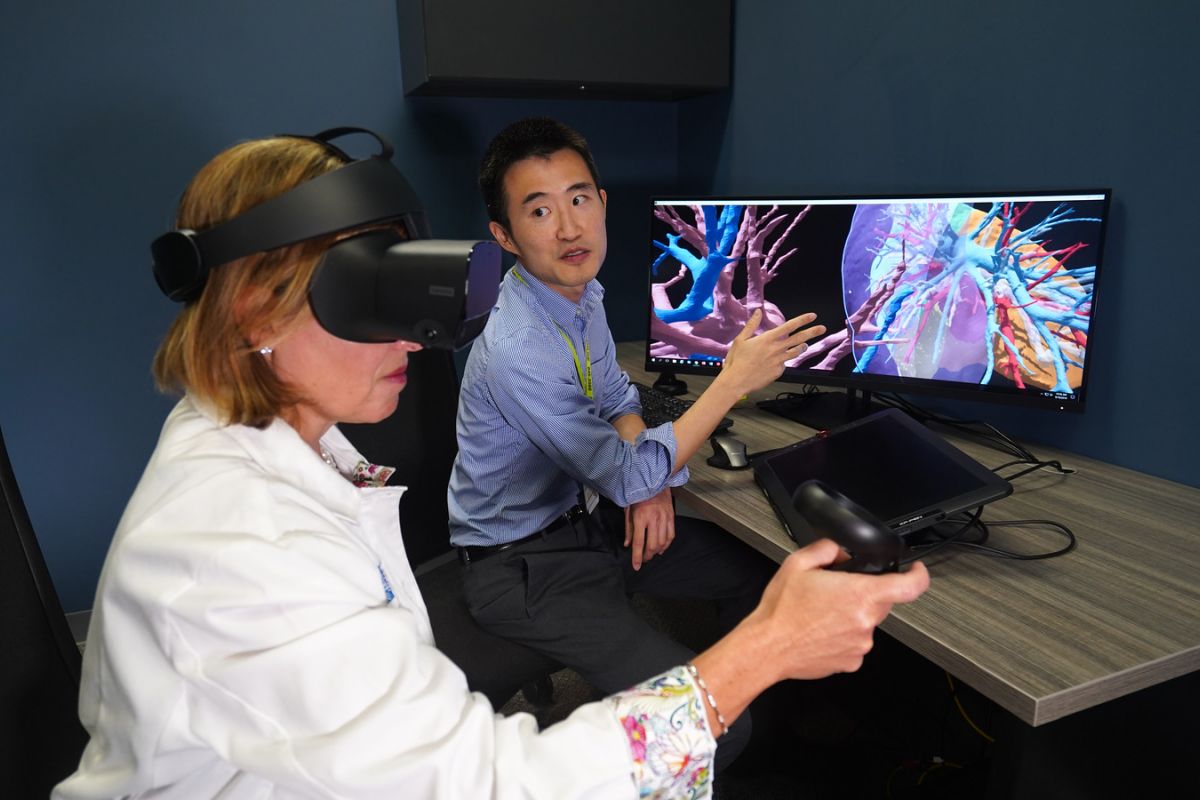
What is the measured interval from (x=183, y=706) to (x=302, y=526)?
164 mm

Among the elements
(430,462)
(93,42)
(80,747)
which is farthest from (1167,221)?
(93,42)

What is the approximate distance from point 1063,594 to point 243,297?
1.00 meters

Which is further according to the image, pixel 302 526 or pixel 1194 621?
pixel 1194 621

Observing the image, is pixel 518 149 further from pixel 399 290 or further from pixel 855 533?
pixel 855 533

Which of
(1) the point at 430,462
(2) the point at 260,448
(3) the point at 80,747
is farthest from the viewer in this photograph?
(1) the point at 430,462

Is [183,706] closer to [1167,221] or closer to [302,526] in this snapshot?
[302,526]

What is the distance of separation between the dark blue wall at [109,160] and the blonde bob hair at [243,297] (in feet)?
4.82

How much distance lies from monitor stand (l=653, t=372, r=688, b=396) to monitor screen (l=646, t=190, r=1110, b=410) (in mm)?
128

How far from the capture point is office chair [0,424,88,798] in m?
0.85

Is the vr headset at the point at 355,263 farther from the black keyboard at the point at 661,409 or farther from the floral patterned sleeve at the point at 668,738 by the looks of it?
the black keyboard at the point at 661,409

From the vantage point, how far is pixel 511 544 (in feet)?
4.91

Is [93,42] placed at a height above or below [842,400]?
above

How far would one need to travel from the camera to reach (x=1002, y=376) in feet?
4.82

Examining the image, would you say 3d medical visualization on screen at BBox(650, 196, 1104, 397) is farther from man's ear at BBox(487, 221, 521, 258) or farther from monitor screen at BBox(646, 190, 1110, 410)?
man's ear at BBox(487, 221, 521, 258)
